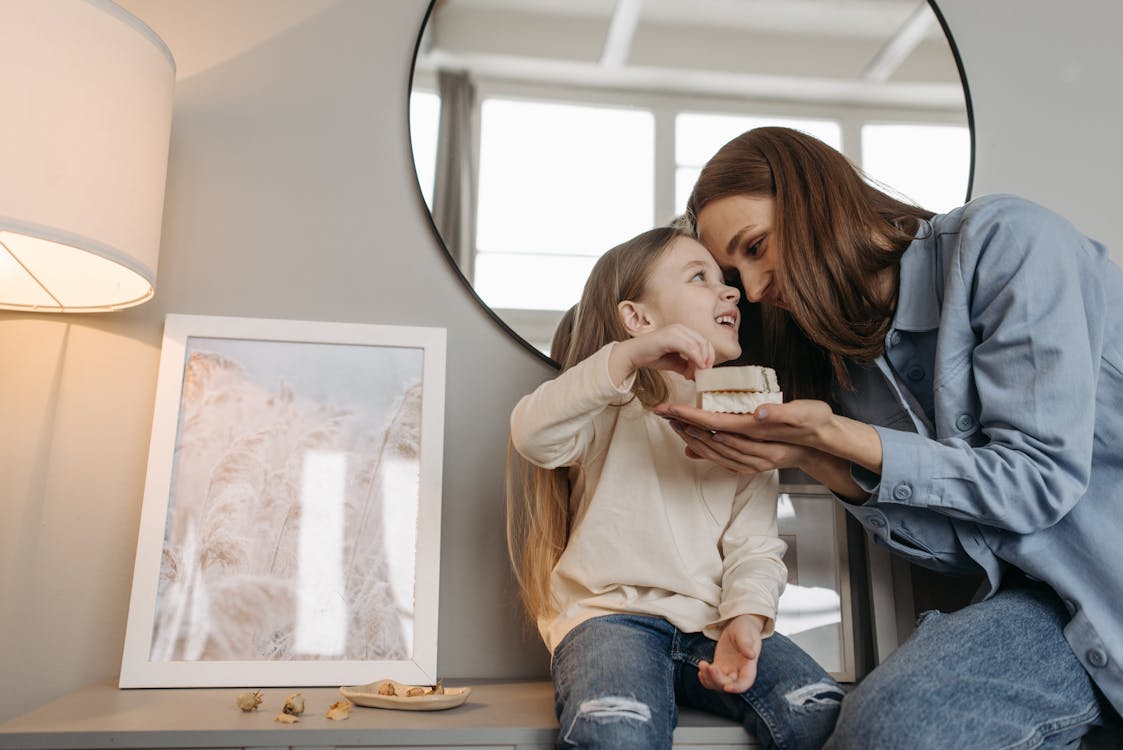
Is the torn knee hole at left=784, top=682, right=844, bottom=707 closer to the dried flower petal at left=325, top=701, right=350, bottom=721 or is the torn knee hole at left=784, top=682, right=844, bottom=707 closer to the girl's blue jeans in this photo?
the girl's blue jeans

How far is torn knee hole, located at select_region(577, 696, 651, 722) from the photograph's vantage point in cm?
96

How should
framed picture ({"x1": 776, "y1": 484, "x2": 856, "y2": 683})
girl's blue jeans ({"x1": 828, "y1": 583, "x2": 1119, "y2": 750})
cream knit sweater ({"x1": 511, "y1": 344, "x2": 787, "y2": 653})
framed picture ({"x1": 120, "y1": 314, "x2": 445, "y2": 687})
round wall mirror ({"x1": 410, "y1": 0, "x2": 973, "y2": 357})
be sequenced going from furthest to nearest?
round wall mirror ({"x1": 410, "y1": 0, "x2": 973, "y2": 357}), framed picture ({"x1": 776, "y1": 484, "x2": 856, "y2": 683}), framed picture ({"x1": 120, "y1": 314, "x2": 445, "y2": 687}), cream knit sweater ({"x1": 511, "y1": 344, "x2": 787, "y2": 653}), girl's blue jeans ({"x1": 828, "y1": 583, "x2": 1119, "y2": 750})

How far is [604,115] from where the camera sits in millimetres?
1572

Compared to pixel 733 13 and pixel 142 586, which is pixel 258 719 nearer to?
pixel 142 586

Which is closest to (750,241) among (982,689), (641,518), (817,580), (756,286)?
(756,286)

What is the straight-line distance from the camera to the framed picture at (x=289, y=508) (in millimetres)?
1301

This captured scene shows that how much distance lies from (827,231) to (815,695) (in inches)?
24.2

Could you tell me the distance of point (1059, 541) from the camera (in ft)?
3.64

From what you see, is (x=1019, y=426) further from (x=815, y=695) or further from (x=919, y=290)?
(x=815, y=695)

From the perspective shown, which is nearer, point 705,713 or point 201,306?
point 705,713

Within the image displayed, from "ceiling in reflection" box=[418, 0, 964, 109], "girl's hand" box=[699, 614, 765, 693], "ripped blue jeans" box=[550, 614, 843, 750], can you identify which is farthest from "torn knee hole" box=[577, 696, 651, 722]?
"ceiling in reflection" box=[418, 0, 964, 109]

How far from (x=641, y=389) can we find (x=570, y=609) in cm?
34

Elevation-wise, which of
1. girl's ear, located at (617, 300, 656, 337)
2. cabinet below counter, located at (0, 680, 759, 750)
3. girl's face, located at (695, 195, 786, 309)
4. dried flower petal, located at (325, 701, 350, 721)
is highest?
girl's face, located at (695, 195, 786, 309)

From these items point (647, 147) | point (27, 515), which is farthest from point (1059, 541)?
point (27, 515)
